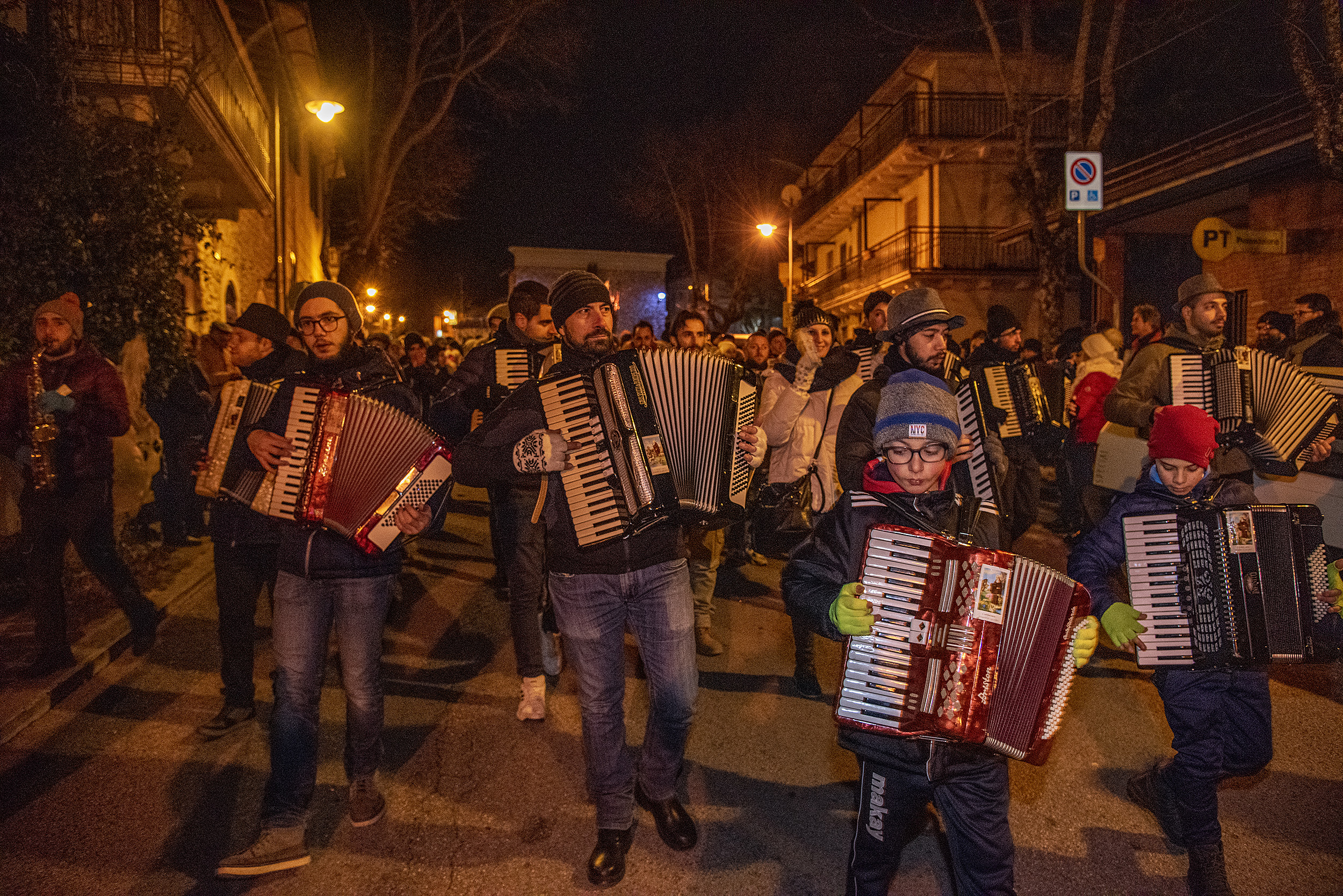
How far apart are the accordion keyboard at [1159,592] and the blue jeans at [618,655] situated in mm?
1632

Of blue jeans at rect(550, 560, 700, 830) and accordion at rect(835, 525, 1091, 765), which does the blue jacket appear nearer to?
accordion at rect(835, 525, 1091, 765)

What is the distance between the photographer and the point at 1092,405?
29.0 ft

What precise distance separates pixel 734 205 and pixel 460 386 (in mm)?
38006

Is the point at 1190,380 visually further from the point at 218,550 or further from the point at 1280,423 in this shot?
the point at 218,550

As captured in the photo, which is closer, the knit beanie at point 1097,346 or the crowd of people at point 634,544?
the crowd of people at point 634,544

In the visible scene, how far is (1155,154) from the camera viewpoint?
51.9 feet

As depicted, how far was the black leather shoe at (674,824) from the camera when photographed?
3.63m

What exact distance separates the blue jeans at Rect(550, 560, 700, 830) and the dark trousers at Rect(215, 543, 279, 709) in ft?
6.96

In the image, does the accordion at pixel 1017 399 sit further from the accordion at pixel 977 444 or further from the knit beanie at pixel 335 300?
the knit beanie at pixel 335 300

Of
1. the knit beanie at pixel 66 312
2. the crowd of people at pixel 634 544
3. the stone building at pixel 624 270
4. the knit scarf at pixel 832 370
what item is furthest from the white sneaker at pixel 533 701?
the stone building at pixel 624 270

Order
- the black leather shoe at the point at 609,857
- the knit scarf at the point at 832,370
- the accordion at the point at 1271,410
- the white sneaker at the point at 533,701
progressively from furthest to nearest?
the knit scarf at the point at 832,370 → the white sneaker at the point at 533,701 → the accordion at the point at 1271,410 → the black leather shoe at the point at 609,857

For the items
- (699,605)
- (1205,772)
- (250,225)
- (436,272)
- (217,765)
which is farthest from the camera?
(436,272)

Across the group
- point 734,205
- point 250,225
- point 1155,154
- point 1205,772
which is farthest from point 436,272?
point 1205,772

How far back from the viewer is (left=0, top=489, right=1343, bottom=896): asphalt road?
11.2 ft
